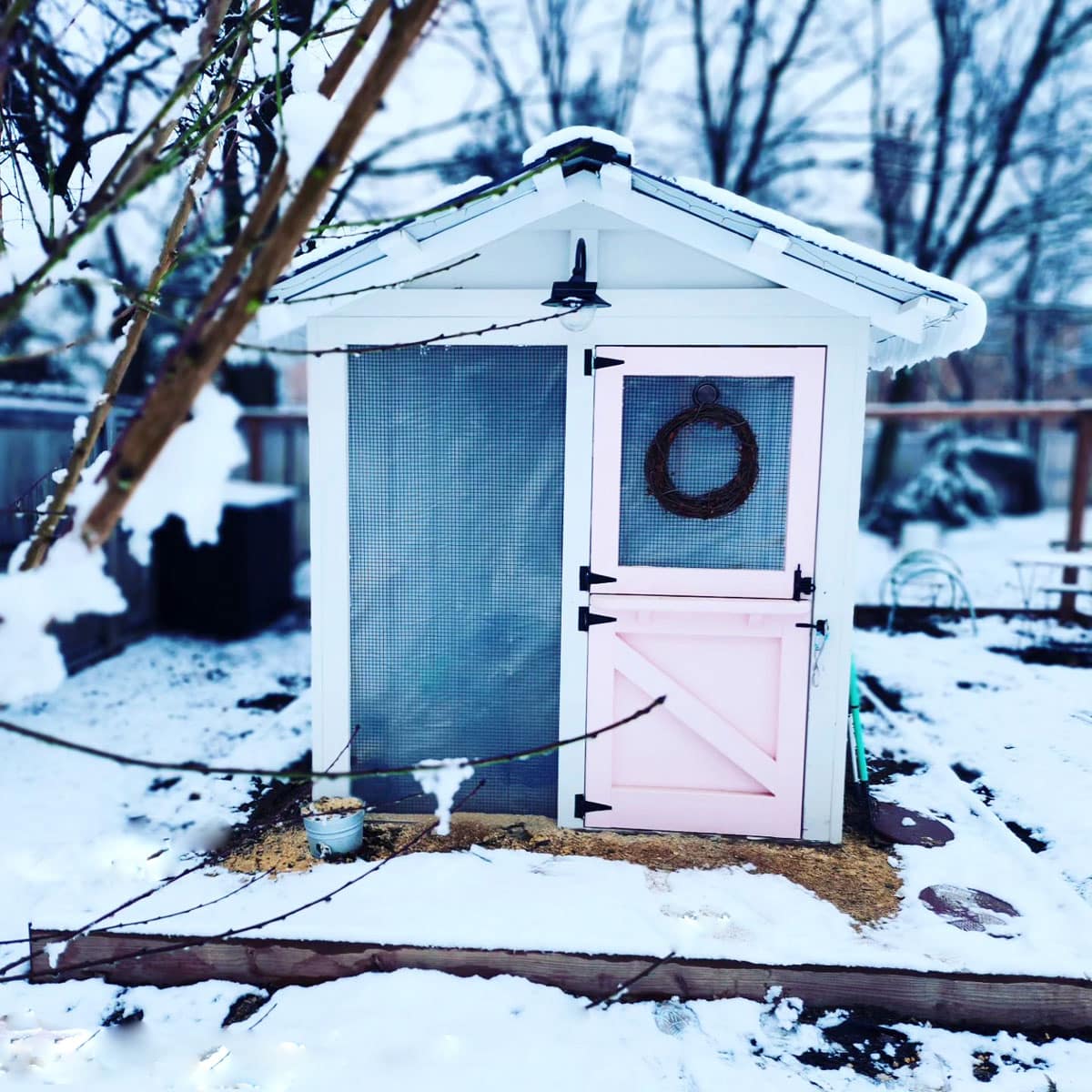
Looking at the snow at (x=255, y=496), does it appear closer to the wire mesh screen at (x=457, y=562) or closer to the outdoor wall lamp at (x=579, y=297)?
the wire mesh screen at (x=457, y=562)

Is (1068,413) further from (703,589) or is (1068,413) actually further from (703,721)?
(703,721)

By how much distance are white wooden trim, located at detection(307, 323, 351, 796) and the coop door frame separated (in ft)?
3.59

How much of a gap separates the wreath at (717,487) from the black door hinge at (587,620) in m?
0.54

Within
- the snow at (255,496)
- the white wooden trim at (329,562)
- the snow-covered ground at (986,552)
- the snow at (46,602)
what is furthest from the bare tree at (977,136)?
the snow at (46,602)

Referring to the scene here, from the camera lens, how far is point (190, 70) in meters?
1.45

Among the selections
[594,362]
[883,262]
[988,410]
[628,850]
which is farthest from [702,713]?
[988,410]

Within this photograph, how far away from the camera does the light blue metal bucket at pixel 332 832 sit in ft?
10.1

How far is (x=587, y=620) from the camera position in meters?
3.29

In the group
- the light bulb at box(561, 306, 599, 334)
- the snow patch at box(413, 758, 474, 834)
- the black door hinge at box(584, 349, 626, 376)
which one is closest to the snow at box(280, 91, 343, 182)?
the snow patch at box(413, 758, 474, 834)

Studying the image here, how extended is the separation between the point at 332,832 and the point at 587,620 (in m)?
1.34

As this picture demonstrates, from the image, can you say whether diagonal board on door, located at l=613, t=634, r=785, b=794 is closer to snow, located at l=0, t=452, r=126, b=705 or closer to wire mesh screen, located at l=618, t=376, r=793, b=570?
wire mesh screen, located at l=618, t=376, r=793, b=570

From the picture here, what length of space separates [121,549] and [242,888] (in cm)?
498

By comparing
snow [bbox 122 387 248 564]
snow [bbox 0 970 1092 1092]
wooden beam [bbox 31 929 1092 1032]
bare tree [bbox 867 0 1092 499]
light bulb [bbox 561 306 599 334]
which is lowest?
snow [bbox 0 970 1092 1092]

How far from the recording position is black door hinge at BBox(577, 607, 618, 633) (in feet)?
10.8
